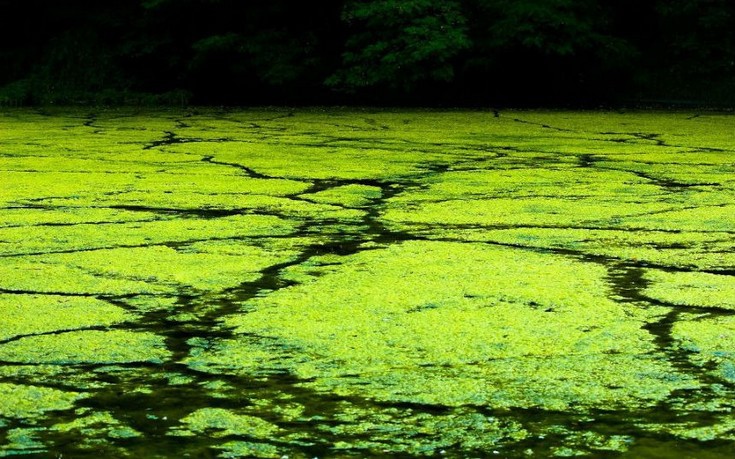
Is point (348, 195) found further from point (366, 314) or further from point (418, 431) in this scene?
point (418, 431)

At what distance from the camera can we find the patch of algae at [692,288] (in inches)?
86.2

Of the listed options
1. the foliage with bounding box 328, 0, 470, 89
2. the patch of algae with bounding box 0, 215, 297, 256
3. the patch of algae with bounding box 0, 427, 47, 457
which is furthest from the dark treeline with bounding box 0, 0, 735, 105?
the patch of algae with bounding box 0, 427, 47, 457

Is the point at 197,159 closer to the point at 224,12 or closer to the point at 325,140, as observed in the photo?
the point at 325,140

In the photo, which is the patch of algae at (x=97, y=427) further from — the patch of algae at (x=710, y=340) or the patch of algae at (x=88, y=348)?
the patch of algae at (x=710, y=340)

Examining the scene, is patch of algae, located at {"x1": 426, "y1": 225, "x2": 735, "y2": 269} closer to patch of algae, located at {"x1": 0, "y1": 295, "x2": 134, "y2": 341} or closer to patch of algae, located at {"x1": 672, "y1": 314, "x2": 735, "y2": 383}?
patch of algae, located at {"x1": 672, "y1": 314, "x2": 735, "y2": 383}

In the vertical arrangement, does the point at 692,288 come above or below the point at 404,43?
below

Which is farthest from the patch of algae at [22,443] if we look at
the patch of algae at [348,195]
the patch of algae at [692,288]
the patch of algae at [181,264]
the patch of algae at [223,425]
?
the patch of algae at [348,195]

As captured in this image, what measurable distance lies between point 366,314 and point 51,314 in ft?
1.86

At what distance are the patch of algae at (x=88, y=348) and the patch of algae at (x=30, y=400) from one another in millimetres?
143

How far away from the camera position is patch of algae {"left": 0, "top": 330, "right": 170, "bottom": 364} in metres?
1.79

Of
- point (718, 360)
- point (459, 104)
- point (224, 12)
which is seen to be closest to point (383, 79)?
point (459, 104)

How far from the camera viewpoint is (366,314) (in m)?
2.09

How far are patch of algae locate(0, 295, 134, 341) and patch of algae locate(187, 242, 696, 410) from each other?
0.24 m

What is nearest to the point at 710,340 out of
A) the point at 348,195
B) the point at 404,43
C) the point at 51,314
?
the point at 51,314
